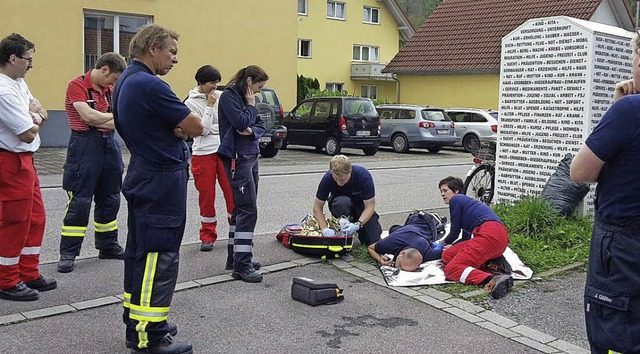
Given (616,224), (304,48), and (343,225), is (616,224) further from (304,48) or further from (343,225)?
(304,48)

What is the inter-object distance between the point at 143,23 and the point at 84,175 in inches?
704

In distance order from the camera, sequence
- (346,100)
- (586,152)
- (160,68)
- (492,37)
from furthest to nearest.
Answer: (492,37) < (346,100) < (160,68) < (586,152)

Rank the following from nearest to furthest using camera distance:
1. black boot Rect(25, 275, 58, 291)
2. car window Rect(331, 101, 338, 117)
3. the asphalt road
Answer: the asphalt road, black boot Rect(25, 275, 58, 291), car window Rect(331, 101, 338, 117)

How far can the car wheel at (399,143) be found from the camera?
982 inches

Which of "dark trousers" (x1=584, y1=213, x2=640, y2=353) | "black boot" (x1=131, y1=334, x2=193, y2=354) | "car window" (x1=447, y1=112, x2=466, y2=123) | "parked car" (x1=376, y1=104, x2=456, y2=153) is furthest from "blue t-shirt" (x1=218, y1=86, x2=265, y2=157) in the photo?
"car window" (x1=447, y1=112, x2=466, y2=123)

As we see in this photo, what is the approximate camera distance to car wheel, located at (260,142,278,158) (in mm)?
20391

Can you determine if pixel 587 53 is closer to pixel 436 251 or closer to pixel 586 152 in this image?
pixel 436 251

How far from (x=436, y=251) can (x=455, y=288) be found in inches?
35.4

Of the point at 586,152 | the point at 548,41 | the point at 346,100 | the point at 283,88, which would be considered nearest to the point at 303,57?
the point at 283,88

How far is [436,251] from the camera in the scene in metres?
7.25

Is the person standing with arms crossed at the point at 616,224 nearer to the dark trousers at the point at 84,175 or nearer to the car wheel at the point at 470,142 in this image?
the dark trousers at the point at 84,175

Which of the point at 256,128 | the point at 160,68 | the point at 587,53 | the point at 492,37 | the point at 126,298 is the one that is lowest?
the point at 126,298

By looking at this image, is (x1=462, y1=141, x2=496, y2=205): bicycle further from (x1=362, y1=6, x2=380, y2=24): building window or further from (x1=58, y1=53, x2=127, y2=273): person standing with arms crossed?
(x1=362, y1=6, x2=380, y2=24): building window

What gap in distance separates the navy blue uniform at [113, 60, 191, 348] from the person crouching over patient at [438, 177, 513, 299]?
2984 mm
